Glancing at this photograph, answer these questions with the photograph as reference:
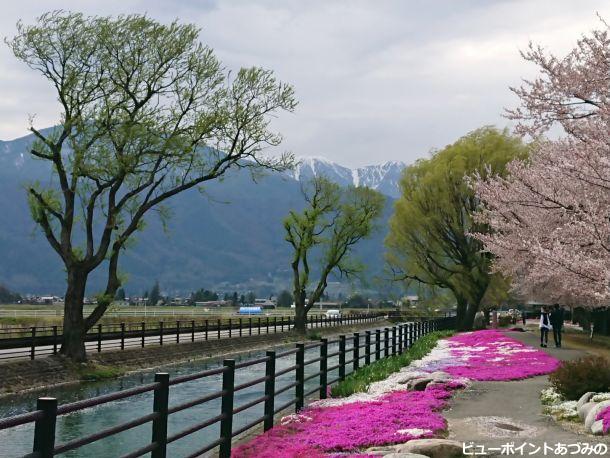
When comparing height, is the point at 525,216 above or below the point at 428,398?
above

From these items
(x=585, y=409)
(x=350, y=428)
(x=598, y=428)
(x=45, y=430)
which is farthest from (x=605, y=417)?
(x=45, y=430)

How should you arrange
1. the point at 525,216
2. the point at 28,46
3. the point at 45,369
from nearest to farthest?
the point at 525,216 < the point at 45,369 < the point at 28,46

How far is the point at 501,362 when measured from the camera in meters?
22.5

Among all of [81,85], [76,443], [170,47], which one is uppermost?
[170,47]

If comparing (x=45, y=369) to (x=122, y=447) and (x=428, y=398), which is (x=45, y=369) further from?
(x=428, y=398)

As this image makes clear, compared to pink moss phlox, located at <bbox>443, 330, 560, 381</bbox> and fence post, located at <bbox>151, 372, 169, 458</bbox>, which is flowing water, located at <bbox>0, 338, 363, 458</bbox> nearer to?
pink moss phlox, located at <bbox>443, 330, 560, 381</bbox>

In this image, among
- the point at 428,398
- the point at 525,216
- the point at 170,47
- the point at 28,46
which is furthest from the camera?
the point at 170,47

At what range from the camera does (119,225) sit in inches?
1235

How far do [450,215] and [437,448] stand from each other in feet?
136

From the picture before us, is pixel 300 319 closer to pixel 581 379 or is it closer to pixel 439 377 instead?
pixel 439 377

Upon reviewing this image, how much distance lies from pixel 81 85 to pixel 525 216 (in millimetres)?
19122

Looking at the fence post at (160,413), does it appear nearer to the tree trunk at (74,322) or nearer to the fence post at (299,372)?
the fence post at (299,372)

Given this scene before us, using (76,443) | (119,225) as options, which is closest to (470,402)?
(76,443)

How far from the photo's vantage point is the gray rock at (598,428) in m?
10.1
